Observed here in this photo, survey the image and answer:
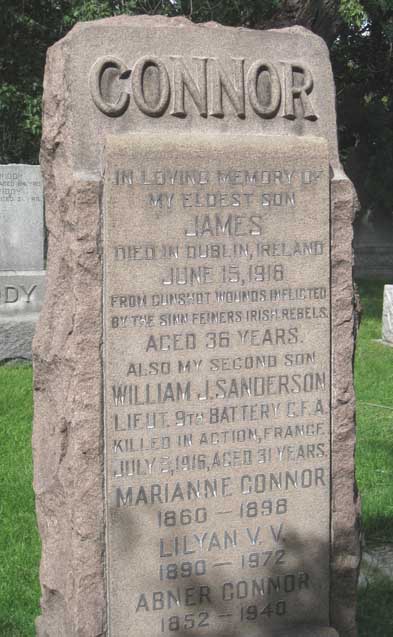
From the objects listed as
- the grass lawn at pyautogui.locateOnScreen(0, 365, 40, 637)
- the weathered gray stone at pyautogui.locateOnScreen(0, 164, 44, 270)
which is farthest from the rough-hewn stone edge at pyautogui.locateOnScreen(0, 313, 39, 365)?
the grass lawn at pyautogui.locateOnScreen(0, 365, 40, 637)

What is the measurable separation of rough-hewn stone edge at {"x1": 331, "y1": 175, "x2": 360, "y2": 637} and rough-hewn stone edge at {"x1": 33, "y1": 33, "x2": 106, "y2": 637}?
85 centimetres

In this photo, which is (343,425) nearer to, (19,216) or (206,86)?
(206,86)

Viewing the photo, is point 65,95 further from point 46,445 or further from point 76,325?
point 46,445

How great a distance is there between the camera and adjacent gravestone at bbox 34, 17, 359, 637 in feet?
9.64

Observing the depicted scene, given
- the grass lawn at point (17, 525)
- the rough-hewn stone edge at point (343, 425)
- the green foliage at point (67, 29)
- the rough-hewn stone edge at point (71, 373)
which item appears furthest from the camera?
the green foliage at point (67, 29)

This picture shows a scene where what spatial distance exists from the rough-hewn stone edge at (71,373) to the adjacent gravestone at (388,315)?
22.6ft

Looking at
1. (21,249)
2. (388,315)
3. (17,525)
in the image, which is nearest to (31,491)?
(17,525)

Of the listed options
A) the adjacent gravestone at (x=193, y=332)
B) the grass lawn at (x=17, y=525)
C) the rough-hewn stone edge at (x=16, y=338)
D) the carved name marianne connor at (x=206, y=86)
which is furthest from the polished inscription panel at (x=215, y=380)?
the rough-hewn stone edge at (x=16, y=338)

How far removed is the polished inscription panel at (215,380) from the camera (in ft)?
9.70

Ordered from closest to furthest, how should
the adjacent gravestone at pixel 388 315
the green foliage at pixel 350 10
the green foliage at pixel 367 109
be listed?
the adjacent gravestone at pixel 388 315, the green foliage at pixel 350 10, the green foliage at pixel 367 109

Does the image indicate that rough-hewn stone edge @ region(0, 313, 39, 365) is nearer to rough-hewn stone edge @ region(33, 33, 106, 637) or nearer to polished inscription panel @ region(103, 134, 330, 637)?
rough-hewn stone edge @ region(33, 33, 106, 637)

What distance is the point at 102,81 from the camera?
9.64 ft

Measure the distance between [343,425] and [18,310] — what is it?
6060 millimetres

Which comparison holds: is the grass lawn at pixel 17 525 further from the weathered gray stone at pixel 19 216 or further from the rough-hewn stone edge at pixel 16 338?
the weathered gray stone at pixel 19 216
